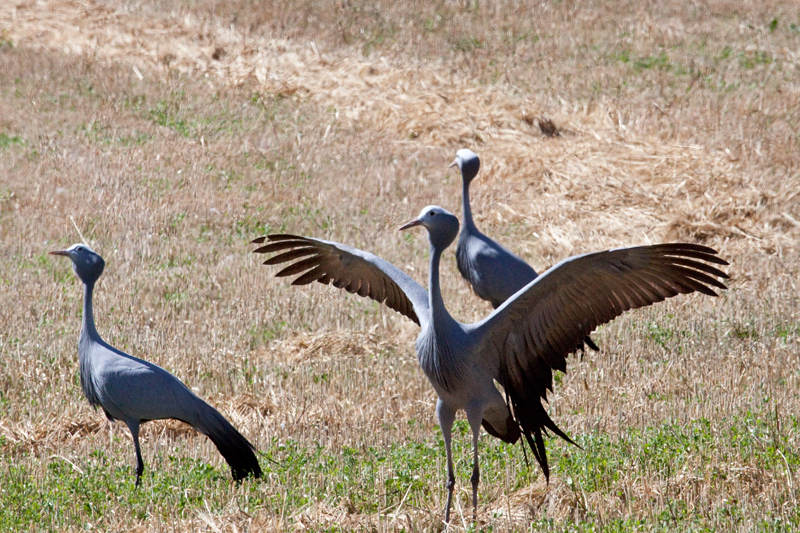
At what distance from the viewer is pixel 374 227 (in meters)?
10.3

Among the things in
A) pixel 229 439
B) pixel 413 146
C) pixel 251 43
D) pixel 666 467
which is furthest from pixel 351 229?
pixel 251 43

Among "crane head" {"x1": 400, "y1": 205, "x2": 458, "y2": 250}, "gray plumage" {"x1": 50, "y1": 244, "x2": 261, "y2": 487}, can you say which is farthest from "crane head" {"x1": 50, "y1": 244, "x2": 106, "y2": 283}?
"crane head" {"x1": 400, "y1": 205, "x2": 458, "y2": 250}

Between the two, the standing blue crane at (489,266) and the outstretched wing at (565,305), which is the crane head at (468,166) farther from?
the outstretched wing at (565,305)

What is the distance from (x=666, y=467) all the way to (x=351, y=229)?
6.03m

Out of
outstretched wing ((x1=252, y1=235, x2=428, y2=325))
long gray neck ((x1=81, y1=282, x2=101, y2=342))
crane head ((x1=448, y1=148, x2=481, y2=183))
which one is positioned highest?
crane head ((x1=448, y1=148, x2=481, y2=183))

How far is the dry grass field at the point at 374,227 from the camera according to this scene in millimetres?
4770

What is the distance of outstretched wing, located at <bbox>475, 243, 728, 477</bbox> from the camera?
416 cm

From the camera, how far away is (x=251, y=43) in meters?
16.3

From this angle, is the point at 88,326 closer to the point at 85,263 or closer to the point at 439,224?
the point at 85,263

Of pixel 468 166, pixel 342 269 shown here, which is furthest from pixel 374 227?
pixel 342 269

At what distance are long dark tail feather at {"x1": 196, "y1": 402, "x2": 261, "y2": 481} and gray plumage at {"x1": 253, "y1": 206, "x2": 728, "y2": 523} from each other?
3.77 ft

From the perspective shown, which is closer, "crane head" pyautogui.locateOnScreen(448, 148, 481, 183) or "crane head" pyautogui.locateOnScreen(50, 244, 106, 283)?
"crane head" pyautogui.locateOnScreen(50, 244, 106, 283)

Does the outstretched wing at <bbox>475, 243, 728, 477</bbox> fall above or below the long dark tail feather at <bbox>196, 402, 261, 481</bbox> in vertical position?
above

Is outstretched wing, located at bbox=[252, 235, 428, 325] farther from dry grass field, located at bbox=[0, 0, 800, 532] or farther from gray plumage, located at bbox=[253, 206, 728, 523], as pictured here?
dry grass field, located at bbox=[0, 0, 800, 532]
